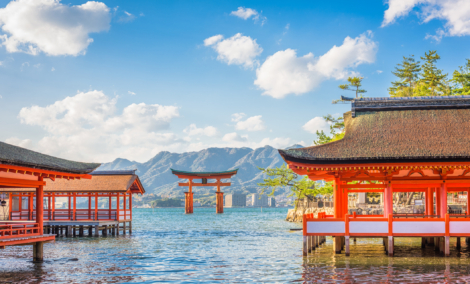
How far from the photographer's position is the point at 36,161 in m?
17.8

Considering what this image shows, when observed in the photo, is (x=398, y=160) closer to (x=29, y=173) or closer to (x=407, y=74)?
(x=29, y=173)

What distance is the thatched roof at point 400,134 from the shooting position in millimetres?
18641

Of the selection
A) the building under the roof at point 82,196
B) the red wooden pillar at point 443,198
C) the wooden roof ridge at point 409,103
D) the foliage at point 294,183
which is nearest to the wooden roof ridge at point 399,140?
the wooden roof ridge at point 409,103

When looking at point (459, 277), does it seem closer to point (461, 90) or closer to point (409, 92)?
point (461, 90)

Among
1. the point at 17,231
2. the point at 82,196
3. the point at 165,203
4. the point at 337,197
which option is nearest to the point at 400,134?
the point at 337,197

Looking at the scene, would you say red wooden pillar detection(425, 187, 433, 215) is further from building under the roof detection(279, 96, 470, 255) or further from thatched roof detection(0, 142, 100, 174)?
thatched roof detection(0, 142, 100, 174)

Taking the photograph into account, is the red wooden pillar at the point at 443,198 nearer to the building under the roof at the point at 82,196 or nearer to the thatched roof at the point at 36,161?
the thatched roof at the point at 36,161

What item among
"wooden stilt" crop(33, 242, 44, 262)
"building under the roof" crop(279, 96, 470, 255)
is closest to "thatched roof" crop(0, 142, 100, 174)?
"wooden stilt" crop(33, 242, 44, 262)

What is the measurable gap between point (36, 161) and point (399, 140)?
14.9 meters

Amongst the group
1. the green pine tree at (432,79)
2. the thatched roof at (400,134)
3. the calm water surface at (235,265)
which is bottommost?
the calm water surface at (235,265)

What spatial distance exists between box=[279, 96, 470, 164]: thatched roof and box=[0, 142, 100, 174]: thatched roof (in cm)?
893

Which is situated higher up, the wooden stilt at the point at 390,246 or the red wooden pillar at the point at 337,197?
the red wooden pillar at the point at 337,197

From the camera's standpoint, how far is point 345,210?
21.4 m

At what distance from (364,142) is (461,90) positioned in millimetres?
33700
